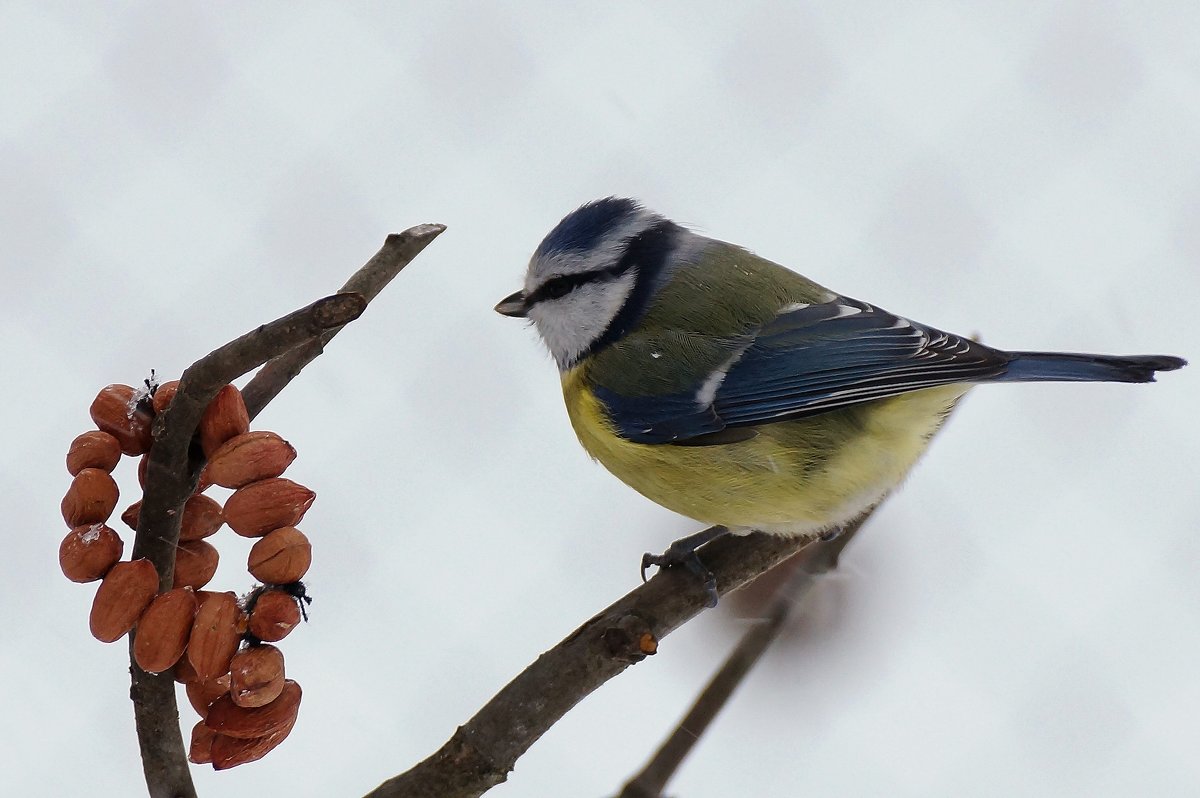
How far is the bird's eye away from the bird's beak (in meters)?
0.02

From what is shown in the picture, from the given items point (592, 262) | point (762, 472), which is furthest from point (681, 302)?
point (762, 472)

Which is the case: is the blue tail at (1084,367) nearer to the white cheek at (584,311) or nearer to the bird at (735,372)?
the bird at (735,372)

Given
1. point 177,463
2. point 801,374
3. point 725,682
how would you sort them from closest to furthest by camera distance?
1. point 177,463
2. point 725,682
3. point 801,374

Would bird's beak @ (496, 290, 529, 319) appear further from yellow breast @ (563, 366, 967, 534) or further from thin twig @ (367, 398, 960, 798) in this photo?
thin twig @ (367, 398, 960, 798)

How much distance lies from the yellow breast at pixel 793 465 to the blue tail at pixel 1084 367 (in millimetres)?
69

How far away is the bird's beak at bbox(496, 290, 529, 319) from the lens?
3.45ft

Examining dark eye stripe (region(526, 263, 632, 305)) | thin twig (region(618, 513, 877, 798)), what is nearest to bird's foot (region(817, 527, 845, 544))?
thin twig (region(618, 513, 877, 798))

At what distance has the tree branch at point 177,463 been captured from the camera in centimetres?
41

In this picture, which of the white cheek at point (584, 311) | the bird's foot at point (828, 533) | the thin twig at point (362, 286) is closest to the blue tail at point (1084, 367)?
the bird's foot at point (828, 533)

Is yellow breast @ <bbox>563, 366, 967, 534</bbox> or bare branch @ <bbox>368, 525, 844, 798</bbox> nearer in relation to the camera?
bare branch @ <bbox>368, 525, 844, 798</bbox>

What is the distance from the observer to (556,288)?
1048mm

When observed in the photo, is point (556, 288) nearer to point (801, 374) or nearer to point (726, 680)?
point (801, 374)

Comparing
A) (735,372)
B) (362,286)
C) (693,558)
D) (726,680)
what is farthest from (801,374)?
(362,286)

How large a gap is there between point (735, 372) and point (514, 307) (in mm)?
232
